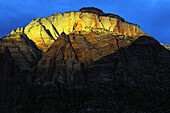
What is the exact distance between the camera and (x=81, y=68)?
2869 inches

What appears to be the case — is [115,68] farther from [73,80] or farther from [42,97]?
[42,97]

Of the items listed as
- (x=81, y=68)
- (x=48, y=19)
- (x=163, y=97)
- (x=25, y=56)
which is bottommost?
(x=163, y=97)

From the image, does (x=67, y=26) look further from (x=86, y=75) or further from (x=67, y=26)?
(x=86, y=75)

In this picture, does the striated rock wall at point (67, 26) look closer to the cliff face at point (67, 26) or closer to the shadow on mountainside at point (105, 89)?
the cliff face at point (67, 26)

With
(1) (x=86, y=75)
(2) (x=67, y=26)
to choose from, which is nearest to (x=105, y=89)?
(1) (x=86, y=75)

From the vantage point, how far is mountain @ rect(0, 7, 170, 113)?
6662cm

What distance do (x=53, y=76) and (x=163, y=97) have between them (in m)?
32.5

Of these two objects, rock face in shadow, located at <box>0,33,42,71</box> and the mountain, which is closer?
the mountain

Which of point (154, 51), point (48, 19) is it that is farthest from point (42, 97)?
point (48, 19)

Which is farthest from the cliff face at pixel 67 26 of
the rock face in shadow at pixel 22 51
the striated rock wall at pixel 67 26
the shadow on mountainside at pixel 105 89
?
the shadow on mountainside at pixel 105 89

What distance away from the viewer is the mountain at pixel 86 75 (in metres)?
66.6

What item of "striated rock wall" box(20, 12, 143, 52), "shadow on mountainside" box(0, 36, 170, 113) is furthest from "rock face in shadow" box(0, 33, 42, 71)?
"striated rock wall" box(20, 12, 143, 52)

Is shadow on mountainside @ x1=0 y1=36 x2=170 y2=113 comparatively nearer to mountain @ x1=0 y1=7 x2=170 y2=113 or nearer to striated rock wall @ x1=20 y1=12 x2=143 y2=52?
mountain @ x1=0 y1=7 x2=170 y2=113

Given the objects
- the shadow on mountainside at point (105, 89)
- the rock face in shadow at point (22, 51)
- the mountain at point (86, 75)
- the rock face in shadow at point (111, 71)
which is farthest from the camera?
the rock face in shadow at point (22, 51)
